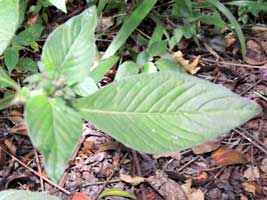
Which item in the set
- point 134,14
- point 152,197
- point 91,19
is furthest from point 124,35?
point 91,19

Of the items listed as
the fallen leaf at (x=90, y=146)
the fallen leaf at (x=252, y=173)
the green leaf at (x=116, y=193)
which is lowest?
the fallen leaf at (x=252, y=173)

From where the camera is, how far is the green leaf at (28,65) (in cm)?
172

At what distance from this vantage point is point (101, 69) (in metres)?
1.62

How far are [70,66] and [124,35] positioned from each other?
1.27 m

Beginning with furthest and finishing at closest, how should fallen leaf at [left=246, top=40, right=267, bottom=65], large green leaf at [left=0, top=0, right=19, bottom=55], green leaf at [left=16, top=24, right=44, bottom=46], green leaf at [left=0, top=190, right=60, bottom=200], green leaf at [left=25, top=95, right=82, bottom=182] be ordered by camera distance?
fallen leaf at [left=246, top=40, right=267, bottom=65] → green leaf at [left=16, top=24, right=44, bottom=46] → green leaf at [left=0, top=190, right=60, bottom=200] → large green leaf at [left=0, top=0, right=19, bottom=55] → green leaf at [left=25, top=95, right=82, bottom=182]

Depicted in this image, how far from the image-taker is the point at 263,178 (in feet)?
5.37

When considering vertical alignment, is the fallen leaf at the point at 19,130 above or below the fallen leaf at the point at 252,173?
above

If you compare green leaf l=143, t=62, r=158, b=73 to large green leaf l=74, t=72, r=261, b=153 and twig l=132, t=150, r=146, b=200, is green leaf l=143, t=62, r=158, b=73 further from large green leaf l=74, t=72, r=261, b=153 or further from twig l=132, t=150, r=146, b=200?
large green leaf l=74, t=72, r=261, b=153

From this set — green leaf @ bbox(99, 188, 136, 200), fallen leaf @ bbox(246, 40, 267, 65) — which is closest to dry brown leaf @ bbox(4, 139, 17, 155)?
green leaf @ bbox(99, 188, 136, 200)

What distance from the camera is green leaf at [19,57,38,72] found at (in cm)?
→ 172

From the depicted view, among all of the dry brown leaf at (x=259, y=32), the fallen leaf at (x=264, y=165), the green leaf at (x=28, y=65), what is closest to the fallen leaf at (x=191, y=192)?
the fallen leaf at (x=264, y=165)

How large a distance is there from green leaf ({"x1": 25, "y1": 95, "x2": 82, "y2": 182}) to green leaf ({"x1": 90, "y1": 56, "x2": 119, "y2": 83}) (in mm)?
1089

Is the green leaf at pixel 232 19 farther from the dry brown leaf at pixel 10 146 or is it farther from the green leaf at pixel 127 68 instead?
the dry brown leaf at pixel 10 146

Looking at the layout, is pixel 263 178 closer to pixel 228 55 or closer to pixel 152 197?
pixel 152 197
